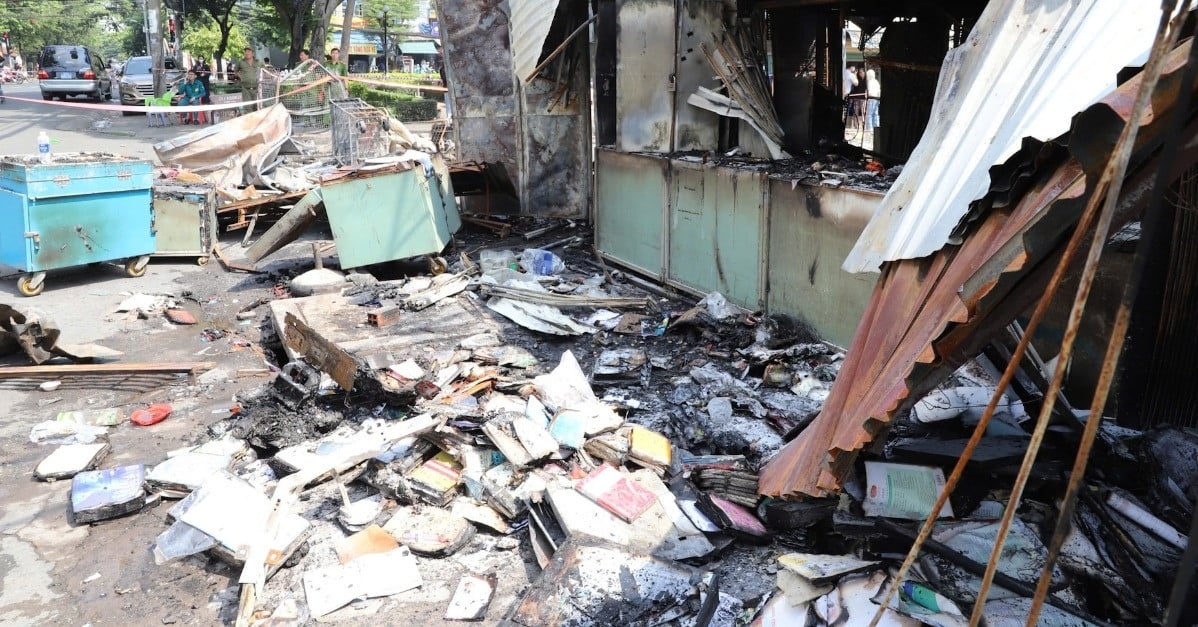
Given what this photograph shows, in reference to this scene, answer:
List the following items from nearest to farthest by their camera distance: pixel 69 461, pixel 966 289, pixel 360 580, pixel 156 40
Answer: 1. pixel 966 289
2. pixel 360 580
3. pixel 69 461
4. pixel 156 40

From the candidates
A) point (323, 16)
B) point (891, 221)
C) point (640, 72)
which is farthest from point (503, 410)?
point (323, 16)

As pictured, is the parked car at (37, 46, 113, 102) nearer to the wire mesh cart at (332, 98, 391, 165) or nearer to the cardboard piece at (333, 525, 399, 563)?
the wire mesh cart at (332, 98, 391, 165)

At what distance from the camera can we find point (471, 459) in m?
5.05

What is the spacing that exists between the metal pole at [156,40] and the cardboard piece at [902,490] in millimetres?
23090

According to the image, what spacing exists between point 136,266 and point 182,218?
855 millimetres

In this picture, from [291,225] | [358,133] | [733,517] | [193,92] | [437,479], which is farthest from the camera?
[193,92]

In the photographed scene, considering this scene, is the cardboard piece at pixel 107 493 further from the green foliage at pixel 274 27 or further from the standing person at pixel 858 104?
the green foliage at pixel 274 27

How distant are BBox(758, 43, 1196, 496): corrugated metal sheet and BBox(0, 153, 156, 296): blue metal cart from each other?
818 cm

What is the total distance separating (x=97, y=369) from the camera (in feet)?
21.8

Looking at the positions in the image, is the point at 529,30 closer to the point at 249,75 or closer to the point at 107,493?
the point at 107,493

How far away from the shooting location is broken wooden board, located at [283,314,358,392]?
18.3 ft

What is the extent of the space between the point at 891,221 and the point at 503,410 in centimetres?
280

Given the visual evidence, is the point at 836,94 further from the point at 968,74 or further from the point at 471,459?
the point at 471,459

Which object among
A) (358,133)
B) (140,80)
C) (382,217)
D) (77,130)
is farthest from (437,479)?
(140,80)
